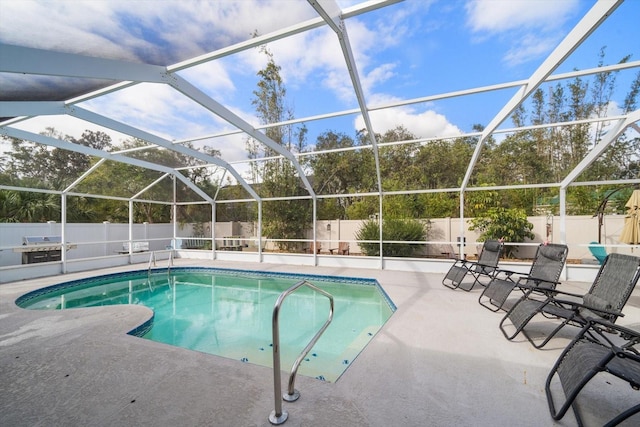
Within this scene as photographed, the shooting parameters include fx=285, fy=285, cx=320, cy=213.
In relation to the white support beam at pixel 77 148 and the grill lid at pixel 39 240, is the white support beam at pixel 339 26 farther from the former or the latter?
the grill lid at pixel 39 240

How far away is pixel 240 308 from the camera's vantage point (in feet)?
19.6

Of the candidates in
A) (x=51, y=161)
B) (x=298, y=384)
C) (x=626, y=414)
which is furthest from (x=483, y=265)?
(x=51, y=161)

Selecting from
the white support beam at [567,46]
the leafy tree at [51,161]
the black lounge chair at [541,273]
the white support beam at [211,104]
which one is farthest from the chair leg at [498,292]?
the leafy tree at [51,161]

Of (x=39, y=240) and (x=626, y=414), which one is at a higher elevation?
(x=39, y=240)

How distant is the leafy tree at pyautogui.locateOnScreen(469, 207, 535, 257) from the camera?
898 cm

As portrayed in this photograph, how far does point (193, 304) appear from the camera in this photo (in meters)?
6.22

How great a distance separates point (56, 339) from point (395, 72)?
20.3ft

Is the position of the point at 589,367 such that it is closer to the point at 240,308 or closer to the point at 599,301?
the point at 599,301

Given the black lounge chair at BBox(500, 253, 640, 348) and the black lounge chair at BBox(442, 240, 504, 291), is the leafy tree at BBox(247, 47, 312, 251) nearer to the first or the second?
the black lounge chair at BBox(442, 240, 504, 291)

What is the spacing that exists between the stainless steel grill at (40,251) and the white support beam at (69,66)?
23.3ft

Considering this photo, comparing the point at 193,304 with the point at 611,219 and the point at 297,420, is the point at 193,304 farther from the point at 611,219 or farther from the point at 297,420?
the point at 611,219

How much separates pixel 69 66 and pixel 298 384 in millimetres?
3729

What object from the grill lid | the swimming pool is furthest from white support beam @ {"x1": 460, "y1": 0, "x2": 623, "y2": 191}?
the grill lid

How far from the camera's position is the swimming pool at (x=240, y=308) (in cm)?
402
